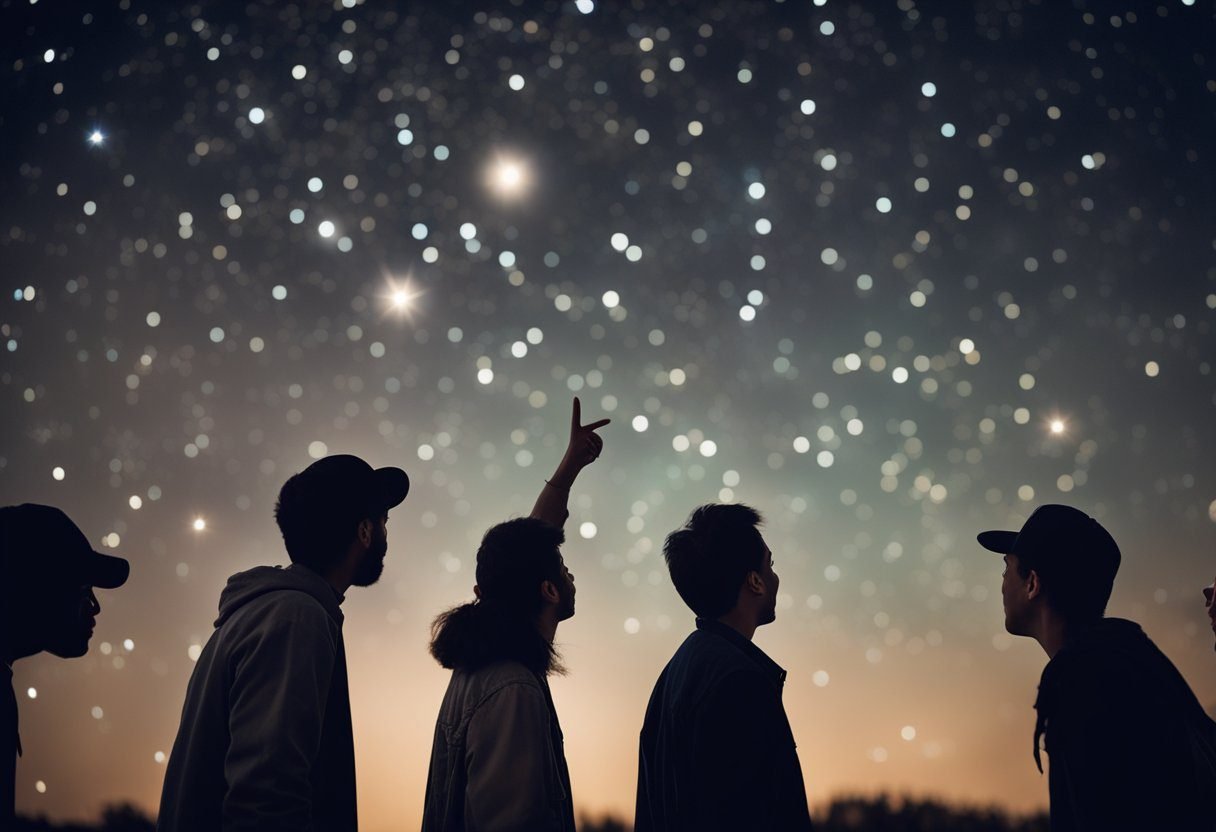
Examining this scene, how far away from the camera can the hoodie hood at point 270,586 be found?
1.80 m

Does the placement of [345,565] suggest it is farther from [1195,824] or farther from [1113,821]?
[1195,824]

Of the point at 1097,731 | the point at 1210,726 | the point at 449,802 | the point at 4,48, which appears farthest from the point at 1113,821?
the point at 4,48

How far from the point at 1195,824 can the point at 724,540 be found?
1191 millimetres

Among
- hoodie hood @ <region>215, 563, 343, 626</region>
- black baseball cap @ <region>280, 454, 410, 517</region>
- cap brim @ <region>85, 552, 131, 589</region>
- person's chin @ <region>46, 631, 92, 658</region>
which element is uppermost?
black baseball cap @ <region>280, 454, 410, 517</region>

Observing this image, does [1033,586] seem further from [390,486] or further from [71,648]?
[71,648]

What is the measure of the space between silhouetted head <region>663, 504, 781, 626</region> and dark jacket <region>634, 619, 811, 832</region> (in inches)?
5.0

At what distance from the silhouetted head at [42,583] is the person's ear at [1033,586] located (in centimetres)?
227

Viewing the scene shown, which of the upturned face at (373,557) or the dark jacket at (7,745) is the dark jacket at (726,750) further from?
the dark jacket at (7,745)

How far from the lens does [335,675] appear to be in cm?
183

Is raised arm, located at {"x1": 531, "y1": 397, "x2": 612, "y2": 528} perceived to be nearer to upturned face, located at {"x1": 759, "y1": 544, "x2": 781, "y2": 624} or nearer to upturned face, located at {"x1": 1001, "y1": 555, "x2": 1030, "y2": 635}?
upturned face, located at {"x1": 759, "y1": 544, "x2": 781, "y2": 624}

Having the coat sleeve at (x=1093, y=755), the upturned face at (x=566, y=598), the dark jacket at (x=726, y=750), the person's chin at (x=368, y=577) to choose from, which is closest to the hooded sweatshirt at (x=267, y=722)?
the person's chin at (x=368, y=577)

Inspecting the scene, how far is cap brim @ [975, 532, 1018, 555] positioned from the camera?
2281 mm

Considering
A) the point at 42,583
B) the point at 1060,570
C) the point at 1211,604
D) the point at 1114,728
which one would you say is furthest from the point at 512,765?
the point at 1211,604

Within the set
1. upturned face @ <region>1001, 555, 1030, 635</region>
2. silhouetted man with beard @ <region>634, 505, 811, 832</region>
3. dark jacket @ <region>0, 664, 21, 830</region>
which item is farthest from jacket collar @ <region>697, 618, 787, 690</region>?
dark jacket @ <region>0, 664, 21, 830</region>
